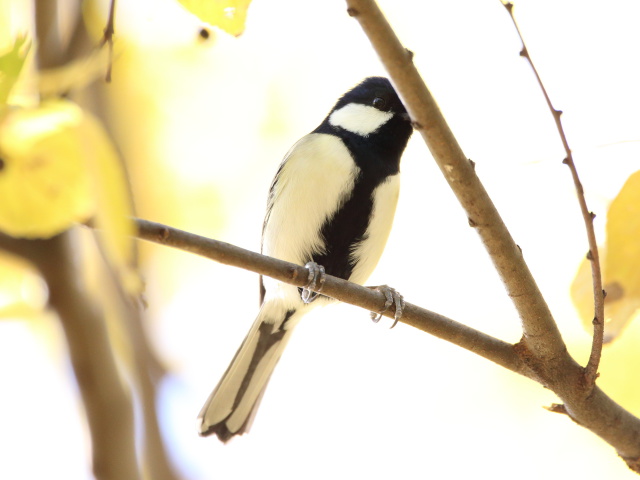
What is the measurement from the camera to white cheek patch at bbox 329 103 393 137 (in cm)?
294

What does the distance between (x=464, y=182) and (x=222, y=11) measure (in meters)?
0.72

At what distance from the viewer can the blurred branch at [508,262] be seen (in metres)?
1.39

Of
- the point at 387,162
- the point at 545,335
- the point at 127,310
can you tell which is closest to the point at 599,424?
the point at 545,335

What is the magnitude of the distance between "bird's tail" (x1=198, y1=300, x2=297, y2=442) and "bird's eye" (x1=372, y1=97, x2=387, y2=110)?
985 millimetres

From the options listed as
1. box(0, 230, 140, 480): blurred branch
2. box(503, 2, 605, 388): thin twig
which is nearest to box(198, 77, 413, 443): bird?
box(0, 230, 140, 480): blurred branch

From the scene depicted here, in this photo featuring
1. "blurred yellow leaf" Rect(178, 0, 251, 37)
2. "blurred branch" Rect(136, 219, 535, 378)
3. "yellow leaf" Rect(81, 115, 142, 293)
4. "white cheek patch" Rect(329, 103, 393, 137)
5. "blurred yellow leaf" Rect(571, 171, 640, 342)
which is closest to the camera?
"yellow leaf" Rect(81, 115, 142, 293)

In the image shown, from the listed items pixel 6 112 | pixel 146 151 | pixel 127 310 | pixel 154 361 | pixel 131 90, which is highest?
pixel 6 112

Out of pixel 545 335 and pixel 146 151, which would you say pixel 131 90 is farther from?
pixel 545 335

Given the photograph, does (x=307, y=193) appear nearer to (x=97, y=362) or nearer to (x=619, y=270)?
(x=97, y=362)

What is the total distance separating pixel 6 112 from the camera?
96 centimetres

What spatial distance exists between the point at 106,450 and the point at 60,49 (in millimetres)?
1436

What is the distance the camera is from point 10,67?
882 millimetres

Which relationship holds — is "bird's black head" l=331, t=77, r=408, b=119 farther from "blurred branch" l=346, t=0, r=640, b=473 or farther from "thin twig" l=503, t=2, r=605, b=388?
"thin twig" l=503, t=2, r=605, b=388

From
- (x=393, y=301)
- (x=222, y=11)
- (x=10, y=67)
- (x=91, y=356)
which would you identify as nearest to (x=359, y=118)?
(x=393, y=301)
